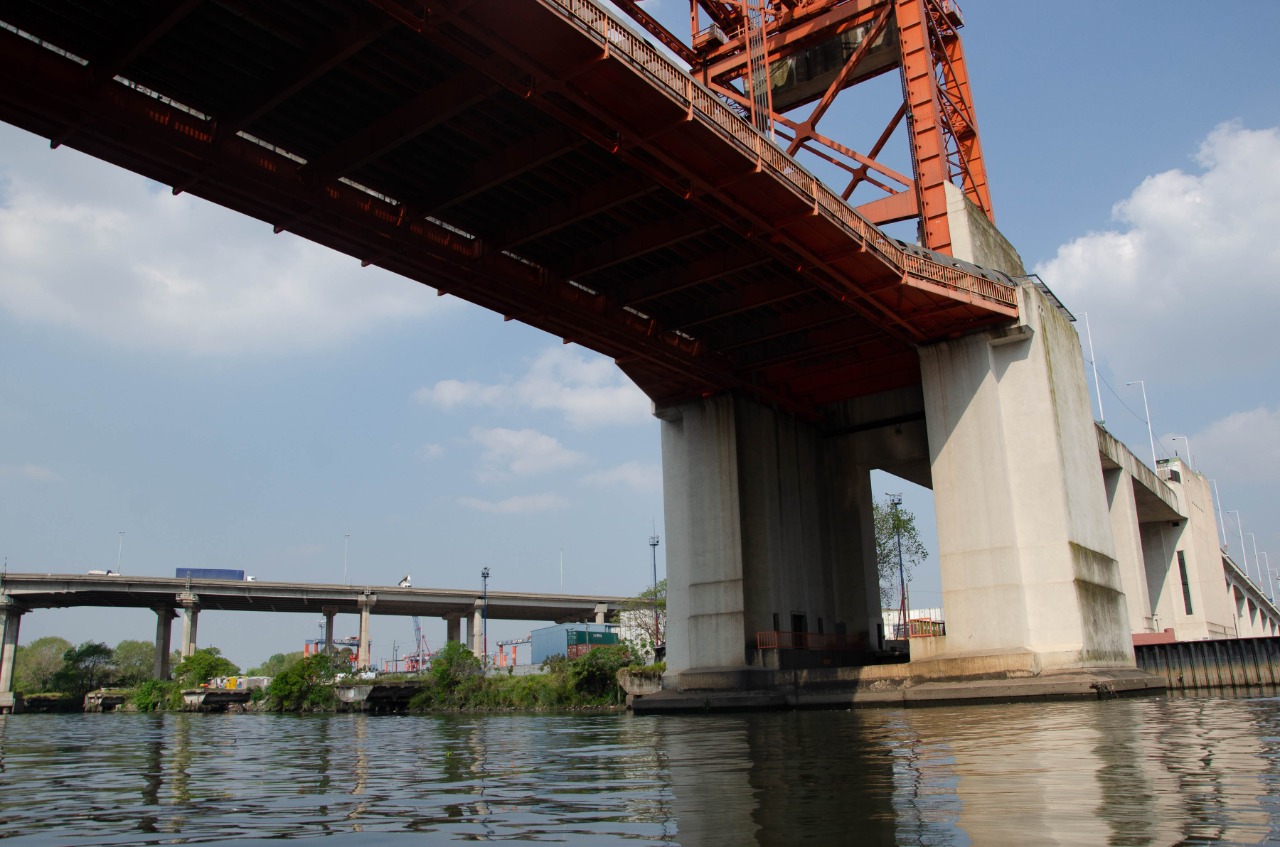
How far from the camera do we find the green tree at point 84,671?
106 metres

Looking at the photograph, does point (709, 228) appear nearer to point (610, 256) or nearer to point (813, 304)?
point (610, 256)

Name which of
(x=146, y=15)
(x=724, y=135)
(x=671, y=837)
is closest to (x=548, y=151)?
(x=724, y=135)

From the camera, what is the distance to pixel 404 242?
88.6 ft

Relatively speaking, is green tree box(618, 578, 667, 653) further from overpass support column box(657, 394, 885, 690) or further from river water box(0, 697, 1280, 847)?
river water box(0, 697, 1280, 847)

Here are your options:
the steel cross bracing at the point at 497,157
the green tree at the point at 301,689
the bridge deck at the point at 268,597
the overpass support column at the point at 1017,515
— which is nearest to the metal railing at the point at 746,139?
the steel cross bracing at the point at 497,157

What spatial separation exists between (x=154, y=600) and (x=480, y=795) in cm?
10261

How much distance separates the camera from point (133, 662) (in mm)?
144375

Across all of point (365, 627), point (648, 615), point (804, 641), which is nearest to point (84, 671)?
point (365, 627)

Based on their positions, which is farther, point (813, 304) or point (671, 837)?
point (813, 304)

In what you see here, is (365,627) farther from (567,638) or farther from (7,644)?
(7,644)

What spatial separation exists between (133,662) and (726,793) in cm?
15882

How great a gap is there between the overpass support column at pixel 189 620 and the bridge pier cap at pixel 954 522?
229 feet

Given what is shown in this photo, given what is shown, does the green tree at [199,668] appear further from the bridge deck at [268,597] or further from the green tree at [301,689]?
the green tree at [301,689]

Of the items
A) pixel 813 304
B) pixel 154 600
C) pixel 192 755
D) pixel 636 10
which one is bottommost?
pixel 192 755
